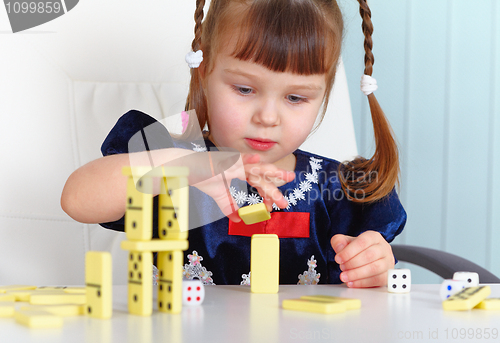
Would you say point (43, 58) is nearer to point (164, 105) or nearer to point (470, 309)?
point (164, 105)

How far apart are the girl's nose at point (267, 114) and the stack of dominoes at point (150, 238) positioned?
366 mm

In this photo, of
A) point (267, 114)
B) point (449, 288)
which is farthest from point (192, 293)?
point (267, 114)

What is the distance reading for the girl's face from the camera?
77cm

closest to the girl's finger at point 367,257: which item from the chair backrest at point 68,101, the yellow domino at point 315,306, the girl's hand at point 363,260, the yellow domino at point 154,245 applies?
the girl's hand at point 363,260

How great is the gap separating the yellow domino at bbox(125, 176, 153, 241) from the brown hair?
1.39 ft

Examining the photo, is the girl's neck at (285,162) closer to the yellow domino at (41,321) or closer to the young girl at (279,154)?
the young girl at (279,154)

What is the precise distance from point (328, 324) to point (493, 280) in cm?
62

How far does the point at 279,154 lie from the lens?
0.86 meters

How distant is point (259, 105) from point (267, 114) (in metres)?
0.02

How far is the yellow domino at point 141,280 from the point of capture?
0.39 metres

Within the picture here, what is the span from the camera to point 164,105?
114cm

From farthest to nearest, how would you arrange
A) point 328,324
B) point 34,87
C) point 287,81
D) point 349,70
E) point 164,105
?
point 349,70 < point 164,105 < point 34,87 < point 287,81 < point 328,324

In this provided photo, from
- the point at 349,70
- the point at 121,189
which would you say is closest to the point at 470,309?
the point at 121,189

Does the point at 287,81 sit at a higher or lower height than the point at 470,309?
higher
